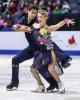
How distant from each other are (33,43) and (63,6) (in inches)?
378

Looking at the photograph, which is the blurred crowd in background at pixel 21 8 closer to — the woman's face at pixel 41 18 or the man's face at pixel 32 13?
the man's face at pixel 32 13

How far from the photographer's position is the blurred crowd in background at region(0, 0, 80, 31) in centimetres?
1731

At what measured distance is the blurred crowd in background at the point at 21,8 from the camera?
56.8 feet

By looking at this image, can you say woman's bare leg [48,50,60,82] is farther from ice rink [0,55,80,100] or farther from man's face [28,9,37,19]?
man's face [28,9,37,19]

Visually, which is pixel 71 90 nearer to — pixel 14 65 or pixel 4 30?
pixel 14 65

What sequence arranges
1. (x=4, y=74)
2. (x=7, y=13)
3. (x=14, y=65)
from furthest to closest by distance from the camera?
(x=7, y=13) → (x=4, y=74) → (x=14, y=65)

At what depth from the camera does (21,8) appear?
18.0 m

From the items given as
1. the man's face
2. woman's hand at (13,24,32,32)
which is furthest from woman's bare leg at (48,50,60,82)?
the man's face

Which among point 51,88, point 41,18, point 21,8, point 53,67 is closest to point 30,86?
point 51,88

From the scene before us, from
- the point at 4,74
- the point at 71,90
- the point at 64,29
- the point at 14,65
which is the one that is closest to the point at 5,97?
the point at 14,65

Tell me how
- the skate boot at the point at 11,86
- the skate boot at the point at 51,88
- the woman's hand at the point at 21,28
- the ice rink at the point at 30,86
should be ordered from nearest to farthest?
the ice rink at the point at 30,86, the woman's hand at the point at 21,28, the skate boot at the point at 51,88, the skate boot at the point at 11,86

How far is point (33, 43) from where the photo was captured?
8164 mm

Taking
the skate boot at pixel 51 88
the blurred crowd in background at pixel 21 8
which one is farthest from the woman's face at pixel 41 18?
the blurred crowd in background at pixel 21 8

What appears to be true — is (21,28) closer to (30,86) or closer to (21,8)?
(30,86)
